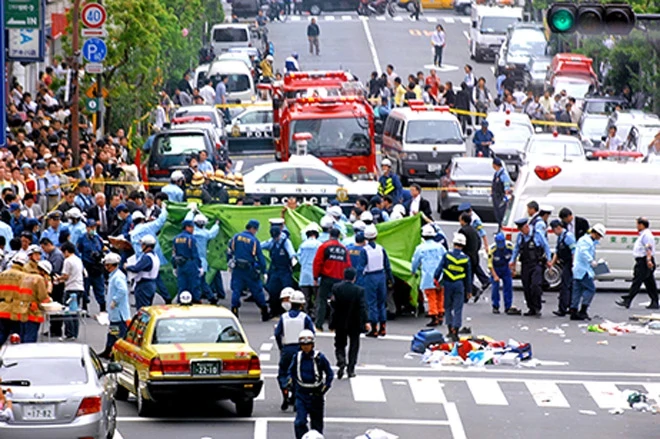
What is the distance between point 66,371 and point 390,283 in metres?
10.4

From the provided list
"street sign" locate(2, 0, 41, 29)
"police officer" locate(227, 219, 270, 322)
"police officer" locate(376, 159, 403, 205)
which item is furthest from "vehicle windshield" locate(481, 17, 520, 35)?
"police officer" locate(227, 219, 270, 322)

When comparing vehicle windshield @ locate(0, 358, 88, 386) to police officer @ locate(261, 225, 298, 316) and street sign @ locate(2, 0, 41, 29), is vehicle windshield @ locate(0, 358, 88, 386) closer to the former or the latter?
police officer @ locate(261, 225, 298, 316)

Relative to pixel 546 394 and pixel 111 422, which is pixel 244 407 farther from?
pixel 546 394

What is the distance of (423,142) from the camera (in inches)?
1759

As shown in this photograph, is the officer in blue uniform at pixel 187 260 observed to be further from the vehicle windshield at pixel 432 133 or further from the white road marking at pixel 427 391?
the vehicle windshield at pixel 432 133

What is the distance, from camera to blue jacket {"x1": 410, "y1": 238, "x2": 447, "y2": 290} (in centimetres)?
2783

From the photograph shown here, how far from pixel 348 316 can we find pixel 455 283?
3.70m

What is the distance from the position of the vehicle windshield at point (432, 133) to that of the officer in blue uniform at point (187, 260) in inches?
660

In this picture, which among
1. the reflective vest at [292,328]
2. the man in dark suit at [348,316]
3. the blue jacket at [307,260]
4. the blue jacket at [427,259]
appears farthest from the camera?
the blue jacket at [427,259]

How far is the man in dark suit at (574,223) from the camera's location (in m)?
30.6

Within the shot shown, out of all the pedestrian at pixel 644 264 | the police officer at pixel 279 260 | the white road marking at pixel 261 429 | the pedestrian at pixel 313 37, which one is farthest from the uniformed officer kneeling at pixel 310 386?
the pedestrian at pixel 313 37

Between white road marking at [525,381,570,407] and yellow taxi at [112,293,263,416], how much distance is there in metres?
4.10

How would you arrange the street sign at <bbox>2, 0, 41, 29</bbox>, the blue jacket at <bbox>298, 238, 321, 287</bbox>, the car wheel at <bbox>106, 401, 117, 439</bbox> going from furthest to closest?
1. the street sign at <bbox>2, 0, 41, 29</bbox>
2. the blue jacket at <bbox>298, 238, 321, 287</bbox>
3. the car wheel at <bbox>106, 401, 117, 439</bbox>

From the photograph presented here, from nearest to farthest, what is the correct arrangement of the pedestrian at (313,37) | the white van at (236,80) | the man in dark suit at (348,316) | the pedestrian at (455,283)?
the man in dark suit at (348,316), the pedestrian at (455,283), the white van at (236,80), the pedestrian at (313,37)
